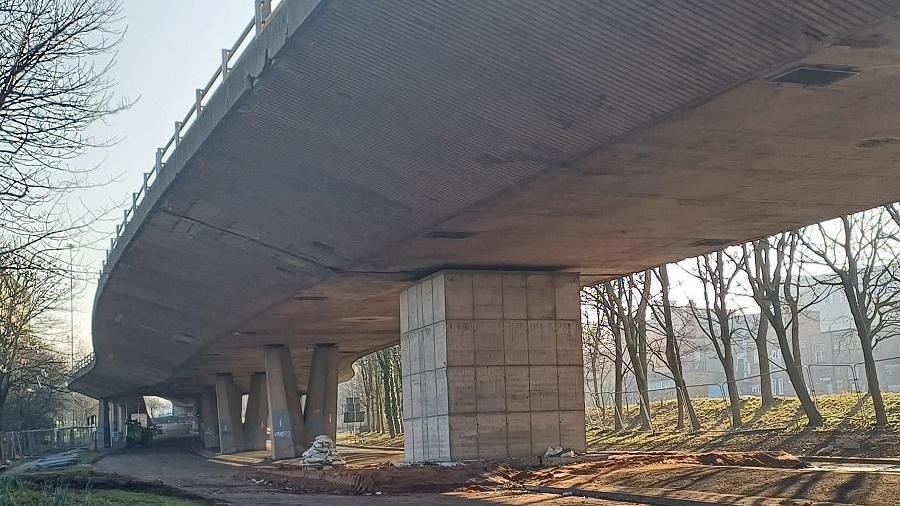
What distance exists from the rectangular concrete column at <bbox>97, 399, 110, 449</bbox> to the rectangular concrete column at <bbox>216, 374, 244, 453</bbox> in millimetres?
23372

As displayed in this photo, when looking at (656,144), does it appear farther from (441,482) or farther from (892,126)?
(441,482)

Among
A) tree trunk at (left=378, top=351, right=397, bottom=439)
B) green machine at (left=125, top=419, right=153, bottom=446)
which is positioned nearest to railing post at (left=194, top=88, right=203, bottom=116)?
tree trunk at (left=378, top=351, right=397, bottom=439)

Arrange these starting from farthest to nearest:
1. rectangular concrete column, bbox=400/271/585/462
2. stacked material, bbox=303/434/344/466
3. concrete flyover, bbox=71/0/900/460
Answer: stacked material, bbox=303/434/344/466 → rectangular concrete column, bbox=400/271/585/462 → concrete flyover, bbox=71/0/900/460

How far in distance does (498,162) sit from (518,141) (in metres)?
1.10

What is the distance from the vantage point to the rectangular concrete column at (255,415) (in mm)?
68250

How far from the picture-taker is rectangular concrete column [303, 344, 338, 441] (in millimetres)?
50406

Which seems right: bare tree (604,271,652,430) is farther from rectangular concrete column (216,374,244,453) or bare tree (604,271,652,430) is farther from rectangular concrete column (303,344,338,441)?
rectangular concrete column (216,374,244,453)

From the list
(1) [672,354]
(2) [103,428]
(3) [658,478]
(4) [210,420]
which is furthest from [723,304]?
(2) [103,428]

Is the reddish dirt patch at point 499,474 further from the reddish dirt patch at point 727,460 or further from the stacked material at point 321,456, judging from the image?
the stacked material at point 321,456

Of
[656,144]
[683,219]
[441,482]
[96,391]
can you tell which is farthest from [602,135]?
[96,391]

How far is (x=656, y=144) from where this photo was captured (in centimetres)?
1633

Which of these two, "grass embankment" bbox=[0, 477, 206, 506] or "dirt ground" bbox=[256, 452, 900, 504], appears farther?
"dirt ground" bbox=[256, 452, 900, 504]

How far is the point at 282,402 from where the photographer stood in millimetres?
48750

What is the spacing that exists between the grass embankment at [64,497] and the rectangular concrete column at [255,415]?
46074 millimetres
